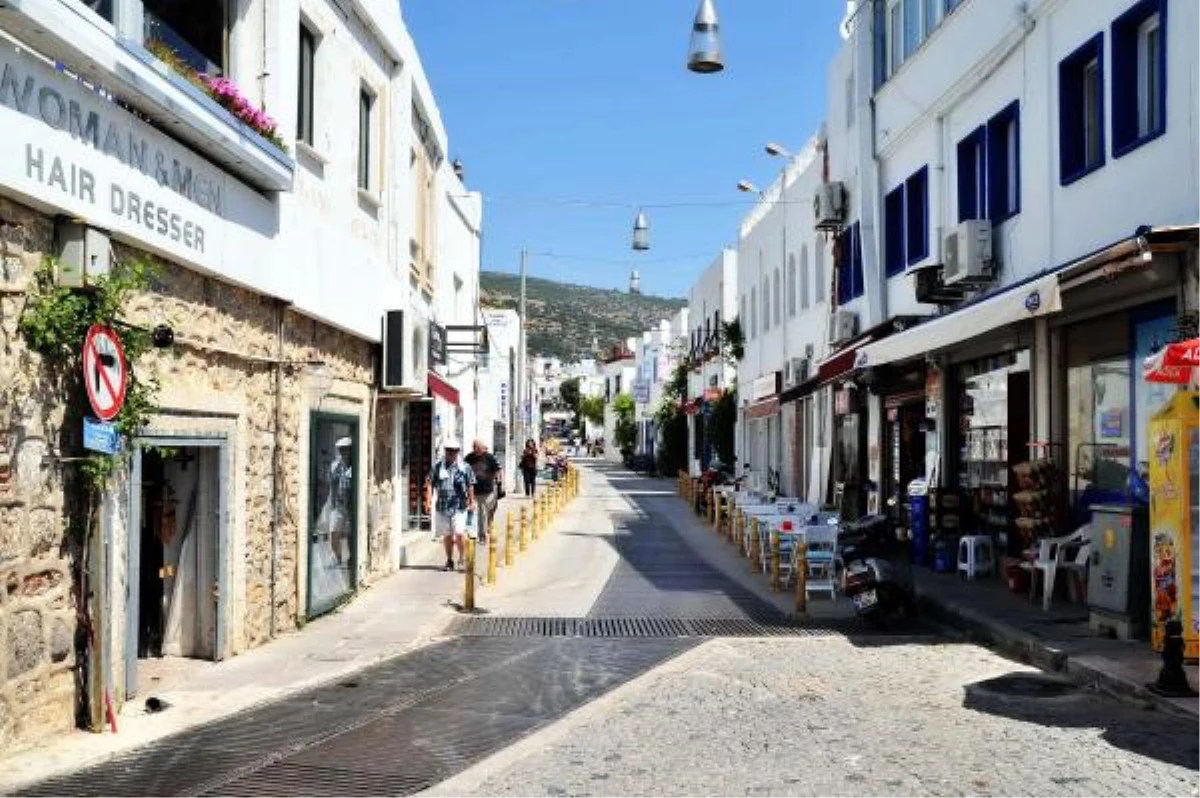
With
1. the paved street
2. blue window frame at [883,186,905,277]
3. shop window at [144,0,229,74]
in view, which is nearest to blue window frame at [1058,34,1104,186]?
the paved street

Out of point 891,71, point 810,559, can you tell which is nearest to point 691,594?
point 810,559

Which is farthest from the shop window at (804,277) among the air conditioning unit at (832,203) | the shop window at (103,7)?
the shop window at (103,7)

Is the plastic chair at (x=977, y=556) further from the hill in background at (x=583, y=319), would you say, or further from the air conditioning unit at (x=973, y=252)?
the hill in background at (x=583, y=319)

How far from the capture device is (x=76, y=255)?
7.69 metres

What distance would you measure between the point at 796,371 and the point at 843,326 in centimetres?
579

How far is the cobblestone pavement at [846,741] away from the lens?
6.68 meters

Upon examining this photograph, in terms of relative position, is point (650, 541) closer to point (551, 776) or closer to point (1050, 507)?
point (1050, 507)

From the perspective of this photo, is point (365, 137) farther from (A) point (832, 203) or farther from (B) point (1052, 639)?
(A) point (832, 203)

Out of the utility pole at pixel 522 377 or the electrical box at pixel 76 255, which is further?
the utility pole at pixel 522 377

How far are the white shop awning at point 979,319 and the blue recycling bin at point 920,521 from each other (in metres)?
2.23

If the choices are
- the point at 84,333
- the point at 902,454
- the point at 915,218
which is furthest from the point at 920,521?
the point at 84,333

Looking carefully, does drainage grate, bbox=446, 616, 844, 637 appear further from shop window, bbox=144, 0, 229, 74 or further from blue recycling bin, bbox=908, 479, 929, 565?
shop window, bbox=144, 0, 229, 74

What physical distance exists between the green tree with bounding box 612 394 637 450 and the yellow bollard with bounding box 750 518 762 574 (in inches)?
2354

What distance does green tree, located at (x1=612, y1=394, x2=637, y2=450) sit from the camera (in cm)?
8012
